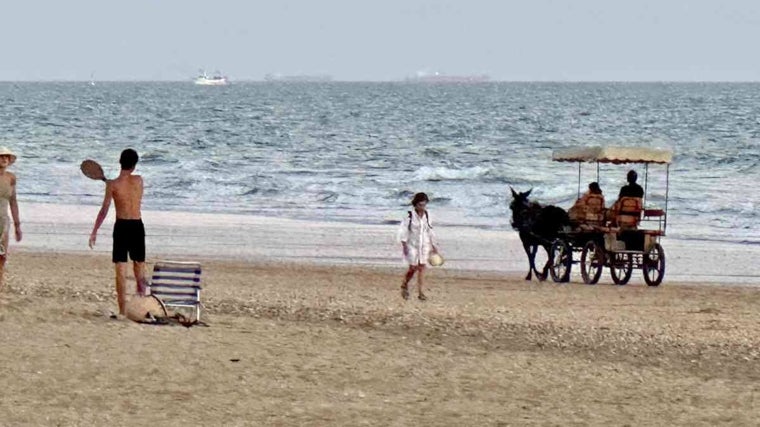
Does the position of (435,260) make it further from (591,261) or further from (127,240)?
(127,240)

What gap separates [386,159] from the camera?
190 ft

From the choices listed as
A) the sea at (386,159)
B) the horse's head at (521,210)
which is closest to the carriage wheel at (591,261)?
the horse's head at (521,210)

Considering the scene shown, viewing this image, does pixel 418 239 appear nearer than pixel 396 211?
Yes

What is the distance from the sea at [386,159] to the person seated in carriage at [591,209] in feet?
27.3

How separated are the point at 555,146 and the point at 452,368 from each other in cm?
5698

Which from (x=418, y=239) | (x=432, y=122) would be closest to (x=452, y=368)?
(x=418, y=239)

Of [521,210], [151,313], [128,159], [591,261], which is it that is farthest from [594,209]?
[128,159]

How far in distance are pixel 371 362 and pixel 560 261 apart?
30.1 ft

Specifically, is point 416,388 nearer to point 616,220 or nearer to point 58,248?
point 616,220

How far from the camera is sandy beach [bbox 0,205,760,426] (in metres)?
11.3

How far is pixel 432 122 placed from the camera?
91188 millimetres

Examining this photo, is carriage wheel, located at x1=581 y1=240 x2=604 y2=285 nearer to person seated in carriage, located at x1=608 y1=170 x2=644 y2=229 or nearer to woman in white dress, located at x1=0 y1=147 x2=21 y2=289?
person seated in carriage, located at x1=608 y1=170 x2=644 y2=229

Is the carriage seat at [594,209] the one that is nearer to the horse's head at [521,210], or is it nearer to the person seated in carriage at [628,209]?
the person seated in carriage at [628,209]

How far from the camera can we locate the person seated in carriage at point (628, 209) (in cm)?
2136
